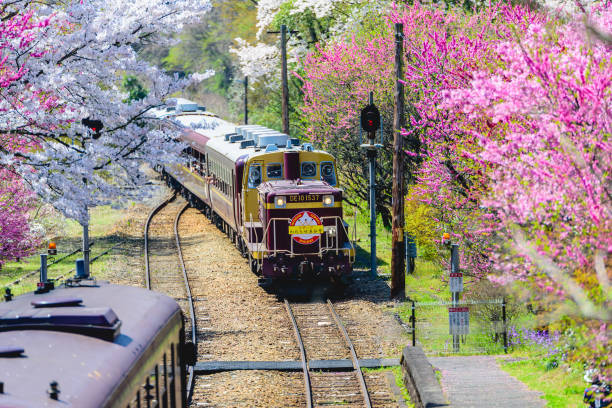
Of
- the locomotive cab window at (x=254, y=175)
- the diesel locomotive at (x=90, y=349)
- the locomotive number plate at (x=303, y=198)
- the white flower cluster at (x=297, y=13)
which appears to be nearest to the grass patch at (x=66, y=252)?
the locomotive cab window at (x=254, y=175)

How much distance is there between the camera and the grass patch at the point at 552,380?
11.7 m

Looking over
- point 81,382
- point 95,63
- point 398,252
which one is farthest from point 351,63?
point 81,382

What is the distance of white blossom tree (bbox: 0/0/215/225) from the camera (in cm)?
1563

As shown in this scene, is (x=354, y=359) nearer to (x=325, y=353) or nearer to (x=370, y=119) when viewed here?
(x=325, y=353)

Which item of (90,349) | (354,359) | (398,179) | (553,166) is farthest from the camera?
(398,179)

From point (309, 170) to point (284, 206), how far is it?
7.44 feet

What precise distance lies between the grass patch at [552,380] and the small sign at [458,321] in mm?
1502

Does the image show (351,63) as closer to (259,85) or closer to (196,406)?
(196,406)

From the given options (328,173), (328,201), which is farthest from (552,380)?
(328,173)

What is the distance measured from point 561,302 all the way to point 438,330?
844 centimetres

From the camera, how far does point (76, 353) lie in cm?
620

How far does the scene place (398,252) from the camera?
20.7 m

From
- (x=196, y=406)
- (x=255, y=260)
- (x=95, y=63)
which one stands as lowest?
(x=196, y=406)

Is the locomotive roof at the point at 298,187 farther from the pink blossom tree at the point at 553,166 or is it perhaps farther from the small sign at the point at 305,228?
the pink blossom tree at the point at 553,166
